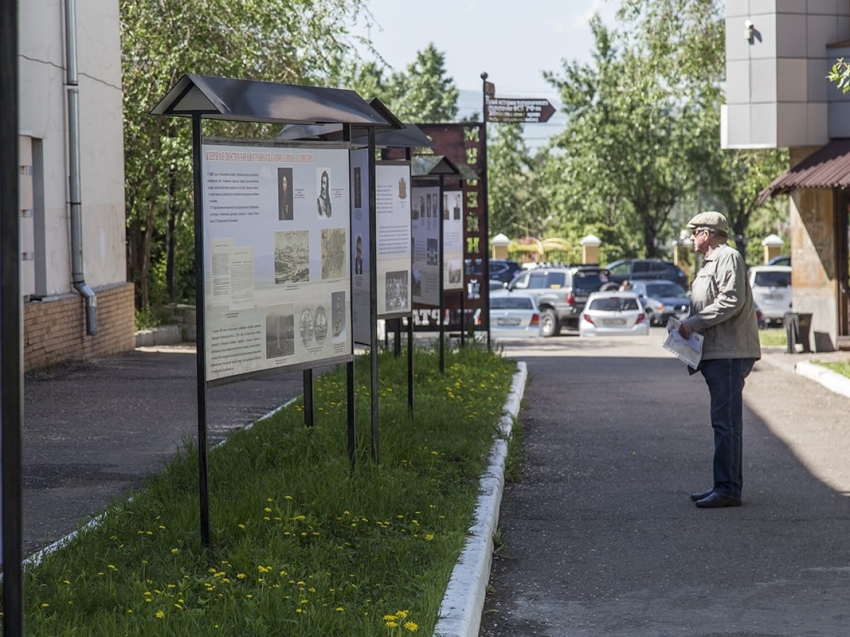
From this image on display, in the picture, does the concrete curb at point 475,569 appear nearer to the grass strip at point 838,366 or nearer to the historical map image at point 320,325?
the historical map image at point 320,325

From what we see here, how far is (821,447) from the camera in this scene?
10.9 m

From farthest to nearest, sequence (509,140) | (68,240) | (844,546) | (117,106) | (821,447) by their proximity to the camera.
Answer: (509,140), (117,106), (68,240), (821,447), (844,546)

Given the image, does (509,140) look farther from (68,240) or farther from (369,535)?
(369,535)

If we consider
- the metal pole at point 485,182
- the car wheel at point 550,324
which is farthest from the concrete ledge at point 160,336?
the car wheel at point 550,324

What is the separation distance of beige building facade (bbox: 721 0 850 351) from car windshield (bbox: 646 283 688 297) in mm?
20506

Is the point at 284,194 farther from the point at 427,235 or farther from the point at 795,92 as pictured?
the point at 795,92

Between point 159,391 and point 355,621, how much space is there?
928 centimetres

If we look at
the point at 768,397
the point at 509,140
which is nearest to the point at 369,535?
the point at 768,397

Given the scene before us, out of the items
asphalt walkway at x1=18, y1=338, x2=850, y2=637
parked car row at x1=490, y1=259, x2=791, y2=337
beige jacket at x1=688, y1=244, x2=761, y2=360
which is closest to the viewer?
asphalt walkway at x1=18, y1=338, x2=850, y2=637

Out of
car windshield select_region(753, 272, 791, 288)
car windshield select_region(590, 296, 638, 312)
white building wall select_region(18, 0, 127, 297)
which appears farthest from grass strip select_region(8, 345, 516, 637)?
car windshield select_region(753, 272, 791, 288)

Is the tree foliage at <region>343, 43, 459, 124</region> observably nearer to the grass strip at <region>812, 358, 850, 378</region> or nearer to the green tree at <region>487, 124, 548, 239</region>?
the green tree at <region>487, 124, 548, 239</region>

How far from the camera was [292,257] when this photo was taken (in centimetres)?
672

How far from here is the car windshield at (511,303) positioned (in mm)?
32688

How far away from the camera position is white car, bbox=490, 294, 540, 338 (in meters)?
32.2
